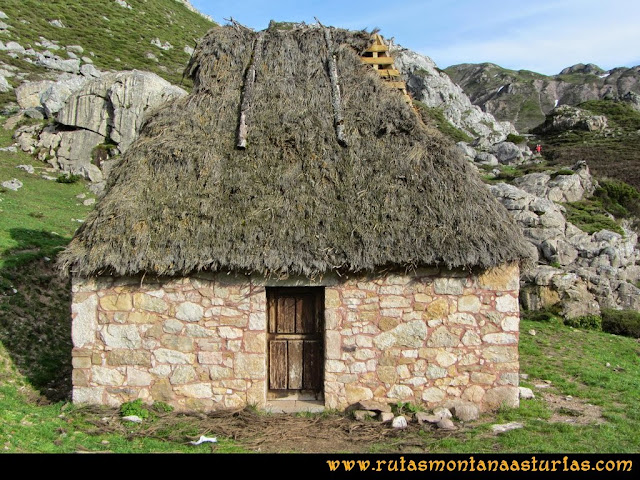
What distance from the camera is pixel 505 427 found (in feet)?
25.1

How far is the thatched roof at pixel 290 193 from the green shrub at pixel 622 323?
31.2ft

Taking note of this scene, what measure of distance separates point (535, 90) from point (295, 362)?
92.5 meters

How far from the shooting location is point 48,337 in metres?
10.2

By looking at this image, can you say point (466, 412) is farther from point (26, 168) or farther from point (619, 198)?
point (619, 198)

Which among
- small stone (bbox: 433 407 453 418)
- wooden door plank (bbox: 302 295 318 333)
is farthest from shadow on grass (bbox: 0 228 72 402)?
small stone (bbox: 433 407 453 418)

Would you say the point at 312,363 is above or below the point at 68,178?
below

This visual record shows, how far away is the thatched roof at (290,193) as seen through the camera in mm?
7801

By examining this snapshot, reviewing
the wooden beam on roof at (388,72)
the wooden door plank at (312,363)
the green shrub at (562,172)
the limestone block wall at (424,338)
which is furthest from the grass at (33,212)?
the green shrub at (562,172)

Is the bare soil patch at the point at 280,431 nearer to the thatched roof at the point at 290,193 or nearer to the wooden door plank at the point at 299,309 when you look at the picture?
the wooden door plank at the point at 299,309

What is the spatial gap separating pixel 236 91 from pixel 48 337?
19.8ft

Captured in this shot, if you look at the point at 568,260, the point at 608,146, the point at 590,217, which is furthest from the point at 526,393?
the point at 608,146

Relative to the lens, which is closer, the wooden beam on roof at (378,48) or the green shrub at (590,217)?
the wooden beam on roof at (378,48)
